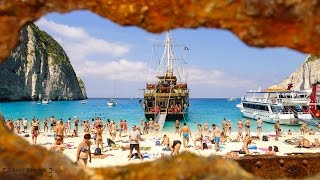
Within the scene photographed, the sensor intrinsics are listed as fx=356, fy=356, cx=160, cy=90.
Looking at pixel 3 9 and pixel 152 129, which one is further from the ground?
pixel 3 9

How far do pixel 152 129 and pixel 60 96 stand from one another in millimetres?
128309

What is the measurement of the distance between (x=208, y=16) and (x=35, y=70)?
130 meters

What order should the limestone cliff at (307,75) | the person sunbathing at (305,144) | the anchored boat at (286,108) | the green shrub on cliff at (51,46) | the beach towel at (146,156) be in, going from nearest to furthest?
the beach towel at (146,156)
the person sunbathing at (305,144)
the anchored boat at (286,108)
the limestone cliff at (307,75)
the green shrub on cliff at (51,46)

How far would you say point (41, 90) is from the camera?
458 feet

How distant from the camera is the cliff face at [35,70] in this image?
11619cm

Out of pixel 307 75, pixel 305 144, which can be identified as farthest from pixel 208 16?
pixel 307 75

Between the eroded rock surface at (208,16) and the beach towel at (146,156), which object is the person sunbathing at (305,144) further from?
the eroded rock surface at (208,16)

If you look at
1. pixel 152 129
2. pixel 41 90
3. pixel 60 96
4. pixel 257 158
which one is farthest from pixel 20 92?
pixel 257 158

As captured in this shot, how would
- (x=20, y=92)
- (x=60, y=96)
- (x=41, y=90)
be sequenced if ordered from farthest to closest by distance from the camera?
(x=60, y=96) < (x=41, y=90) < (x=20, y=92)

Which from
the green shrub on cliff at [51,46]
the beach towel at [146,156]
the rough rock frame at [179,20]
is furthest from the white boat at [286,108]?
the green shrub on cliff at [51,46]

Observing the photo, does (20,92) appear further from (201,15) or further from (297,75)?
(201,15)

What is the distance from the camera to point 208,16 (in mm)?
3582

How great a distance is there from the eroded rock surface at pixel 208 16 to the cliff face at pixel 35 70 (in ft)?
345

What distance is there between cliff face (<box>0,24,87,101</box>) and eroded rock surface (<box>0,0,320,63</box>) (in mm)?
105210
